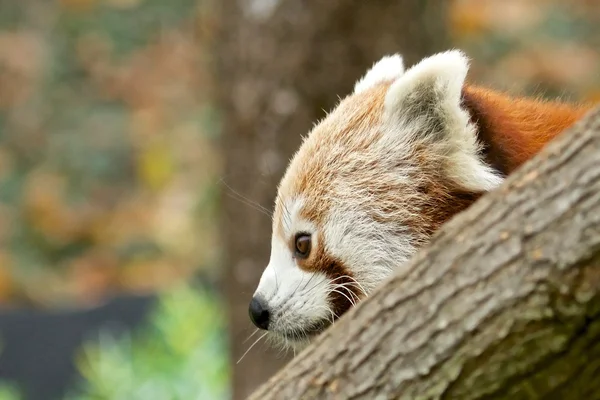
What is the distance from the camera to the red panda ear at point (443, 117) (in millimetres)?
1919

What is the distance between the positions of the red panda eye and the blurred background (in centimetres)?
116

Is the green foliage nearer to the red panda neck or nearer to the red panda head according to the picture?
the red panda head

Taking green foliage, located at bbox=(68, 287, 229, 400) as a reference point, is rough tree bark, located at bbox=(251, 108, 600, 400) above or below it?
above

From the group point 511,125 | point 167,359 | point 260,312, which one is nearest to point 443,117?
point 511,125

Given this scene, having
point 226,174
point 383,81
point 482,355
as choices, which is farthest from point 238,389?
point 482,355

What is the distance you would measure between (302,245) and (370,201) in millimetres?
197

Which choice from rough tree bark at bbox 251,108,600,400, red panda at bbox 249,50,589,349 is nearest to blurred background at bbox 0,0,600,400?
red panda at bbox 249,50,589,349

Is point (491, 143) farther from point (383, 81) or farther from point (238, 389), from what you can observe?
point (238, 389)

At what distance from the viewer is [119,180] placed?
884 cm

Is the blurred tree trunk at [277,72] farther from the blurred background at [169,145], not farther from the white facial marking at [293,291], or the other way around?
the white facial marking at [293,291]

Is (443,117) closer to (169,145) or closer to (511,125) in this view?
(511,125)

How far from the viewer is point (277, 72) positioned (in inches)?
140

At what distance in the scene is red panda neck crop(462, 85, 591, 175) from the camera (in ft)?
6.51

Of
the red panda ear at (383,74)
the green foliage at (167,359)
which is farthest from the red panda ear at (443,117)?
the green foliage at (167,359)
